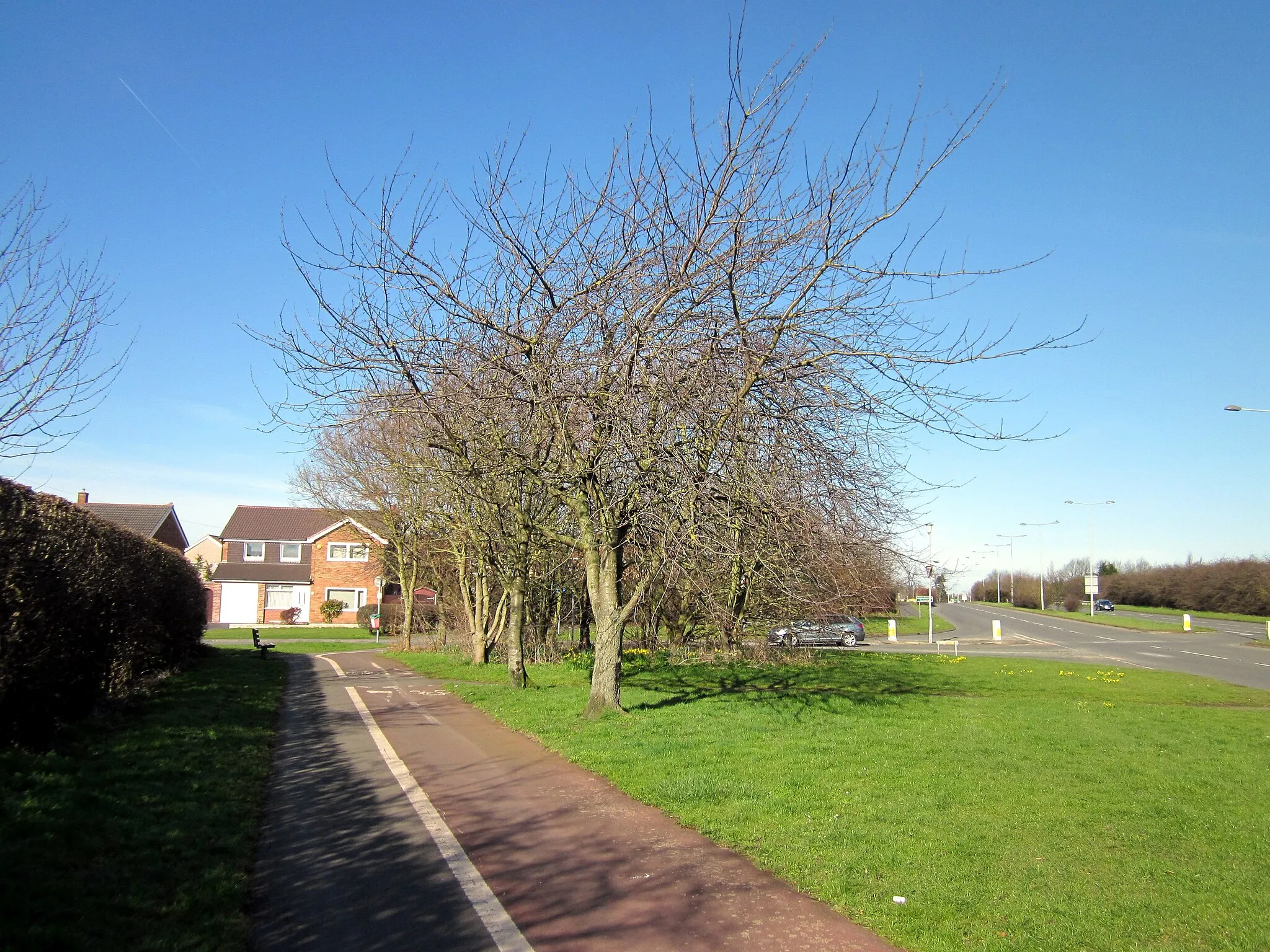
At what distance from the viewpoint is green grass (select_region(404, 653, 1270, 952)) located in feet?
16.1

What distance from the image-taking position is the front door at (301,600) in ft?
180

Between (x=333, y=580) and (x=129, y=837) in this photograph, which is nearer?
(x=129, y=837)

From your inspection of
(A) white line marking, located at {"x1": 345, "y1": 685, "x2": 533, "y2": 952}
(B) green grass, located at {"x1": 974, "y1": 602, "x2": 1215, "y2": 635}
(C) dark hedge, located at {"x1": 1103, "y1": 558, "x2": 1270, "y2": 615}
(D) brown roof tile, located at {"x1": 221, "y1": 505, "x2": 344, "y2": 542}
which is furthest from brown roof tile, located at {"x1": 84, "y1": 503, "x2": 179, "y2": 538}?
(C) dark hedge, located at {"x1": 1103, "y1": 558, "x2": 1270, "y2": 615}

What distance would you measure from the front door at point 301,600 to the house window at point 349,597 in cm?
210

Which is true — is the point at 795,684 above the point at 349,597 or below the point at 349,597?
below

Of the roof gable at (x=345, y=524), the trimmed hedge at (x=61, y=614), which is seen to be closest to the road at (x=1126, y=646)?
the roof gable at (x=345, y=524)

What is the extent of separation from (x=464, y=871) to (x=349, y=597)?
170ft

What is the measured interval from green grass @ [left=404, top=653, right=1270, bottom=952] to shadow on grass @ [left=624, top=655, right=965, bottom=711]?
19 cm

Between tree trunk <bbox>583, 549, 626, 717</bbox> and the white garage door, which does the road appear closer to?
tree trunk <bbox>583, 549, 626, 717</bbox>

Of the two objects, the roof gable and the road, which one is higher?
the roof gable

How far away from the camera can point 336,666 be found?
24.4m

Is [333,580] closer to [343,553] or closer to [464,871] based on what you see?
[343,553]

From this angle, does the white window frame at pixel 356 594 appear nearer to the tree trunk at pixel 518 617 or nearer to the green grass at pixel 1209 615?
the tree trunk at pixel 518 617

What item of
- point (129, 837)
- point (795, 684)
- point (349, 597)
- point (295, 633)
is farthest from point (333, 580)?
point (129, 837)
